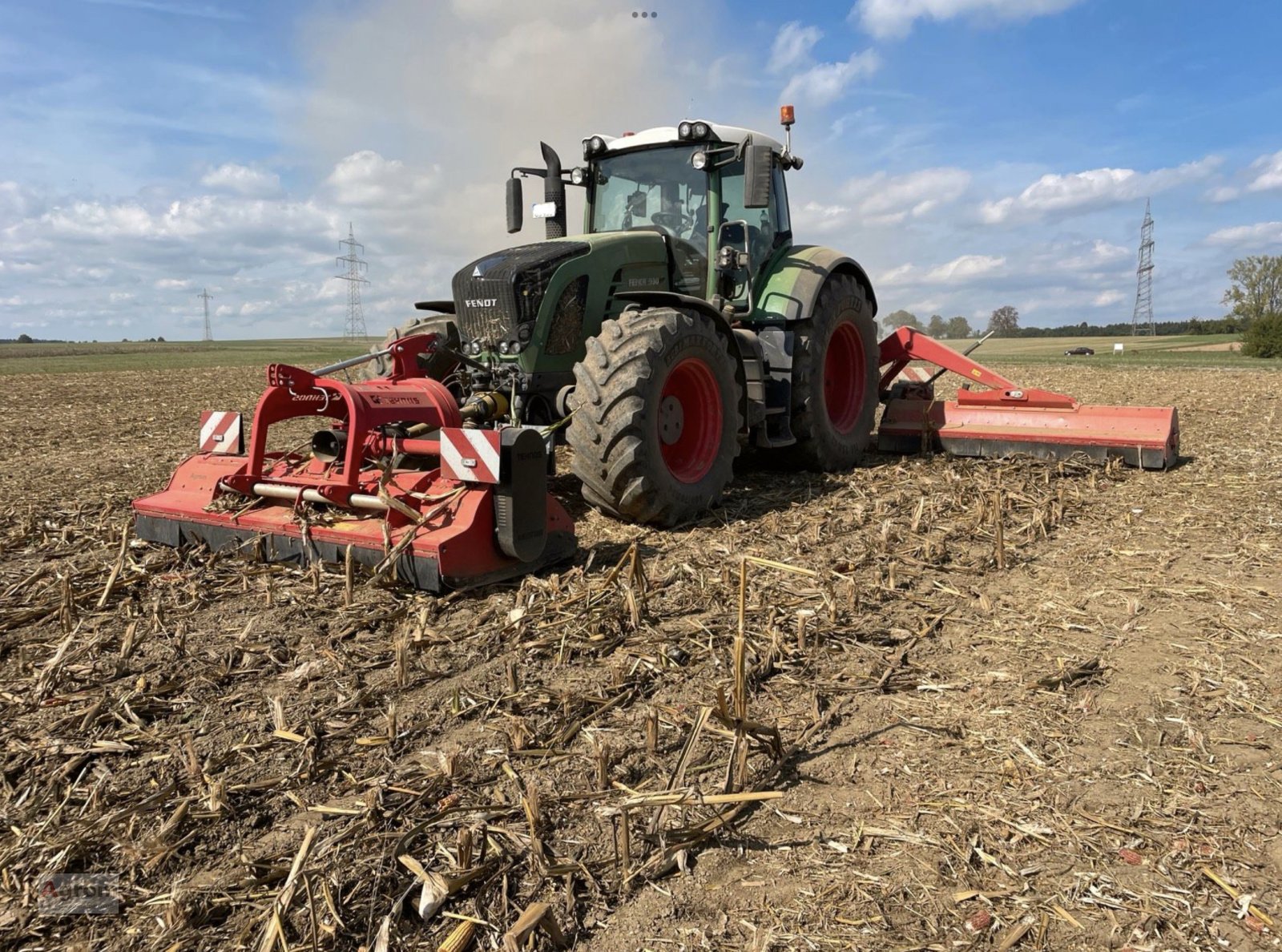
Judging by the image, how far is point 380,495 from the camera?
436 cm

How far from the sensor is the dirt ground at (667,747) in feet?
7.04

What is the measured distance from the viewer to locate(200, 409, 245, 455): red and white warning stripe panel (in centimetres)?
544

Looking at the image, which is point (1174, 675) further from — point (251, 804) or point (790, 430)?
point (790, 430)

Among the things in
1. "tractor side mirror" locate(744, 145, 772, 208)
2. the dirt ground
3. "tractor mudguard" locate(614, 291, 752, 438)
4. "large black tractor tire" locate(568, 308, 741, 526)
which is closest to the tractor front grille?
"tractor mudguard" locate(614, 291, 752, 438)

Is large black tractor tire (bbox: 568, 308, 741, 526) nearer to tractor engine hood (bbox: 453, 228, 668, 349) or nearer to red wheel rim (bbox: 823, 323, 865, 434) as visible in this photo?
tractor engine hood (bbox: 453, 228, 668, 349)

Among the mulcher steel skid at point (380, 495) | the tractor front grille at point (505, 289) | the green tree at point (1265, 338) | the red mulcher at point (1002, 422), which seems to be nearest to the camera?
the mulcher steel skid at point (380, 495)

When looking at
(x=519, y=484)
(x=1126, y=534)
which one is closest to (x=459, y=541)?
(x=519, y=484)

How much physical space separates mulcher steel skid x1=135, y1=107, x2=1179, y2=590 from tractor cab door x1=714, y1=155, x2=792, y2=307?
2 cm

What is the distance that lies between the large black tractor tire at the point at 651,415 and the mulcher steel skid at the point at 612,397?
0.04 feet

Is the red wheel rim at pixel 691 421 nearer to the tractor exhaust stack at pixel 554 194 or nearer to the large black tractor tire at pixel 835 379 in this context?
the large black tractor tire at pixel 835 379

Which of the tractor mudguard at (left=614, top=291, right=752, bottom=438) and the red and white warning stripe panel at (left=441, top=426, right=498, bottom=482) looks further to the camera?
the tractor mudguard at (left=614, top=291, right=752, bottom=438)

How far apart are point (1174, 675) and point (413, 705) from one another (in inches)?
113

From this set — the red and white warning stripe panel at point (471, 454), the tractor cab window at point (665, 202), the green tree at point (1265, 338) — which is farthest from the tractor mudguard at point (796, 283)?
the green tree at point (1265, 338)

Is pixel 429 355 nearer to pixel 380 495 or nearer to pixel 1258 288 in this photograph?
pixel 380 495
